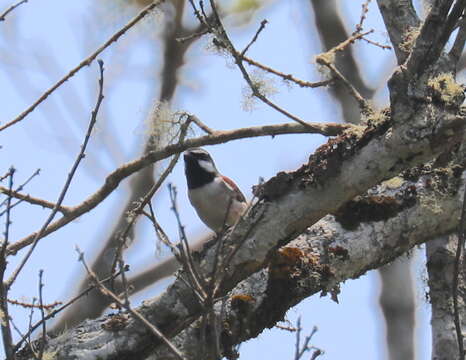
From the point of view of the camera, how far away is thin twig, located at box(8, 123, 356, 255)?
4184 millimetres

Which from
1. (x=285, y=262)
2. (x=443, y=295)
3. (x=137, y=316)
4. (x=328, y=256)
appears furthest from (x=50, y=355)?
(x=443, y=295)

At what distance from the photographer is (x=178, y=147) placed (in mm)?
4164

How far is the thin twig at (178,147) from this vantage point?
4.18m

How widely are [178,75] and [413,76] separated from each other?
419cm

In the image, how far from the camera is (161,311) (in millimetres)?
3090

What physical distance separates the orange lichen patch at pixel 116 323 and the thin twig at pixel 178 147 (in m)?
1.09

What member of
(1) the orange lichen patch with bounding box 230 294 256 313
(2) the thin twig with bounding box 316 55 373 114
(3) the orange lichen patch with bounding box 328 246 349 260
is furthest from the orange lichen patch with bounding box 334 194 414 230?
(2) the thin twig with bounding box 316 55 373 114

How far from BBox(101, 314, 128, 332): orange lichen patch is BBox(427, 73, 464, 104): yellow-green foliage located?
4.86 feet

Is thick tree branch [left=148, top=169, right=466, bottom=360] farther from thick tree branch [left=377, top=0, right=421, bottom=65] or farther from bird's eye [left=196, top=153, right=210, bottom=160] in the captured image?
bird's eye [left=196, top=153, right=210, bottom=160]

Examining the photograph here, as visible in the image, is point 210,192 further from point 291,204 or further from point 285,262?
point 291,204

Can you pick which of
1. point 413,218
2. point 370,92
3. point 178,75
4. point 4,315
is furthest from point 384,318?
point 4,315

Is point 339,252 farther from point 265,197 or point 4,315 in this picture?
point 4,315

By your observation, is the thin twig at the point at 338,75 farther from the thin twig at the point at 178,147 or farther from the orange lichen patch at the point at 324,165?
the orange lichen patch at the point at 324,165

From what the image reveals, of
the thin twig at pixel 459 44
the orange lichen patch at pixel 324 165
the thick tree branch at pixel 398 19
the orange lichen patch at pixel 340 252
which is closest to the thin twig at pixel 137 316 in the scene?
the orange lichen patch at pixel 324 165
